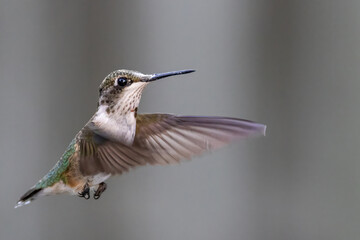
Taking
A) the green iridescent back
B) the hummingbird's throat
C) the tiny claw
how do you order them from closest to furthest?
the hummingbird's throat, the tiny claw, the green iridescent back

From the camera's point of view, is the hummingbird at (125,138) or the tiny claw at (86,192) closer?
the hummingbird at (125,138)

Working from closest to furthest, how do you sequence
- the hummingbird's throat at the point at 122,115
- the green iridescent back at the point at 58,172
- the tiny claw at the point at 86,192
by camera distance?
the hummingbird's throat at the point at 122,115
the tiny claw at the point at 86,192
the green iridescent back at the point at 58,172

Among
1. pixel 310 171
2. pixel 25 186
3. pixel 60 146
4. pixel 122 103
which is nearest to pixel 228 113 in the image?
pixel 310 171

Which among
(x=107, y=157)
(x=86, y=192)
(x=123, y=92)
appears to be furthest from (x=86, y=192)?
(x=123, y=92)

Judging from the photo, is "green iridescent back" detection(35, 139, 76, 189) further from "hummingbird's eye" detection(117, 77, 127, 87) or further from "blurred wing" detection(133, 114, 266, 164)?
"hummingbird's eye" detection(117, 77, 127, 87)

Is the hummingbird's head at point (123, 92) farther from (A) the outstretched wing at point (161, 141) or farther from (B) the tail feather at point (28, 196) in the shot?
(B) the tail feather at point (28, 196)

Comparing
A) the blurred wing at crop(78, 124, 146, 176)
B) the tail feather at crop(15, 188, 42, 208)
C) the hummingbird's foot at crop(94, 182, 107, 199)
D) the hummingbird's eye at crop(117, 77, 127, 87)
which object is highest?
the hummingbird's eye at crop(117, 77, 127, 87)

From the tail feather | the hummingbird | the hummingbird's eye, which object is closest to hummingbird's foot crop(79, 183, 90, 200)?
the hummingbird

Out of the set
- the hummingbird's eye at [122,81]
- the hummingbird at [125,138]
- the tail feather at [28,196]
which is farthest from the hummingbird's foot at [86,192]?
the hummingbird's eye at [122,81]
